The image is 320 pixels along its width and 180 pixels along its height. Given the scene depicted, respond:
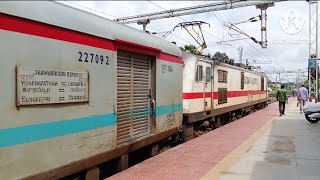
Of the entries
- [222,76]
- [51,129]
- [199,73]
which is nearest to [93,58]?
[51,129]

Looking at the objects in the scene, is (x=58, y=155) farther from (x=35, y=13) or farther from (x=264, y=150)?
(x=264, y=150)

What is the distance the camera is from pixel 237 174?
6414 millimetres

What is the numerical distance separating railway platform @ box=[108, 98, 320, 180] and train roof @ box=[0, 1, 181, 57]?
2267mm

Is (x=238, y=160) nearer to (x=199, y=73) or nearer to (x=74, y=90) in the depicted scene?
(x=74, y=90)

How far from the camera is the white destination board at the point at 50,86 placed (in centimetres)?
398

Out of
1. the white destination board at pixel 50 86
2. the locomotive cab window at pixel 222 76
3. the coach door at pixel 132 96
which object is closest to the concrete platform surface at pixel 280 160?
the coach door at pixel 132 96

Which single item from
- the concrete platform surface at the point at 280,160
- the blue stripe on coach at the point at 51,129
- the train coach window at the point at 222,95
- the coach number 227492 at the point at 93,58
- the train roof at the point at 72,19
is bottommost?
the concrete platform surface at the point at 280,160

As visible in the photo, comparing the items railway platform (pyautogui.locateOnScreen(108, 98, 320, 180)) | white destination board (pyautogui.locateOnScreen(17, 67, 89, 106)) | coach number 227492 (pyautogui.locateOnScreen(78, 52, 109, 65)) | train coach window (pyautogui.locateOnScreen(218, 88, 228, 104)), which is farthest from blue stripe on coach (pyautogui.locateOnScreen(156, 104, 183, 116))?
train coach window (pyautogui.locateOnScreen(218, 88, 228, 104))

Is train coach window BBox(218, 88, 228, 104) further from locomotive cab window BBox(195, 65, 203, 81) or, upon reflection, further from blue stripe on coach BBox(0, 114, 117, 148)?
blue stripe on coach BBox(0, 114, 117, 148)

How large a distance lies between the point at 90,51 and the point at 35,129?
1475mm

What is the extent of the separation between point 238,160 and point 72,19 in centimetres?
447

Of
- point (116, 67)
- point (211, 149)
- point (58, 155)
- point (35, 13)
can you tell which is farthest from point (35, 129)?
point (211, 149)

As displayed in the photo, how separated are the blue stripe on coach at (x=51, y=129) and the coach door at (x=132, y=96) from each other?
1.48ft

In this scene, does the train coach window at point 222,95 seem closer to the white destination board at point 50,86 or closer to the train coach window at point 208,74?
the train coach window at point 208,74
